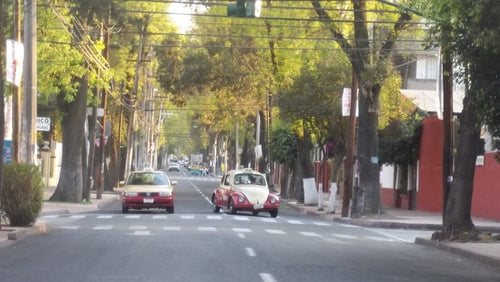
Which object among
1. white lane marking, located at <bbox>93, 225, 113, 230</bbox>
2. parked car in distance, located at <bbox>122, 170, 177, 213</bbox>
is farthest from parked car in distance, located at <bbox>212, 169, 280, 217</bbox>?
white lane marking, located at <bbox>93, 225, 113, 230</bbox>

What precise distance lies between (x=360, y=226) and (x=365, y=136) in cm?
421

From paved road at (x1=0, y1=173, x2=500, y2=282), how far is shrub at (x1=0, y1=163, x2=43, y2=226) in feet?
2.59

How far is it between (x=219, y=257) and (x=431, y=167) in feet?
87.3

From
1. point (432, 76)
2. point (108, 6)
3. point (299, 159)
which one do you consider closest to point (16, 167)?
point (108, 6)

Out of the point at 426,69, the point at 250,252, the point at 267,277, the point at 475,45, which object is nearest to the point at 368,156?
the point at 250,252

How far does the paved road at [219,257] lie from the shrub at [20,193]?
790 millimetres

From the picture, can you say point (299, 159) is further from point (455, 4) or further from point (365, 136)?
point (455, 4)

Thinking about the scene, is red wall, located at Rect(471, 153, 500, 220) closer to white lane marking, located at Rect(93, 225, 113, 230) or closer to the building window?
white lane marking, located at Rect(93, 225, 113, 230)

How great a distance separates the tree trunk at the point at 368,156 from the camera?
33.2 meters

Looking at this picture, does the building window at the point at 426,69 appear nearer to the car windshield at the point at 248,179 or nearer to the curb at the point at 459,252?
the car windshield at the point at 248,179

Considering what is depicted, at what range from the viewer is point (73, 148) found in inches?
1517

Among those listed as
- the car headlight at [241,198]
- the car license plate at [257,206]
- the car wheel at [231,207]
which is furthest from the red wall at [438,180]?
the car wheel at [231,207]

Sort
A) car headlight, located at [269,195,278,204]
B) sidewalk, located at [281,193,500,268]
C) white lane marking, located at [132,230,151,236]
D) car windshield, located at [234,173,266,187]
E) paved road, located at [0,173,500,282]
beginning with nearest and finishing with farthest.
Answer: paved road, located at [0,173,500,282] → sidewalk, located at [281,193,500,268] → white lane marking, located at [132,230,151,236] → car headlight, located at [269,195,278,204] → car windshield, located at [234,173,266,187]

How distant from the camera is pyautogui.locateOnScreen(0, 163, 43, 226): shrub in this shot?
803 inches
